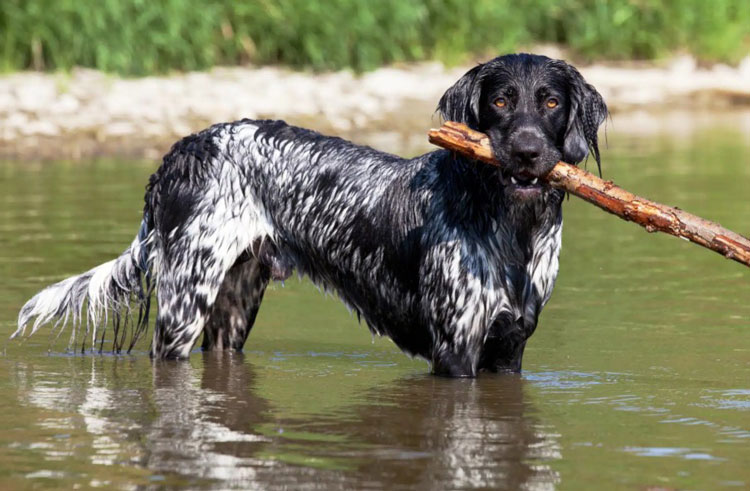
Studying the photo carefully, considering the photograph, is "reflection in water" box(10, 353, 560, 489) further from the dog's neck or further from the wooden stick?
the wooden stick

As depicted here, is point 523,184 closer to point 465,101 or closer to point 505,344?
point 465,101

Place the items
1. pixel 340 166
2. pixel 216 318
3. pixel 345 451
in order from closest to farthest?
pixel 345 451 → pixel 340 166 → pixel 216 318

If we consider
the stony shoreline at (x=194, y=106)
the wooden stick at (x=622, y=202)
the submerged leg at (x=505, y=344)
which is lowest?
the submerged leg at (x=505, y=344)

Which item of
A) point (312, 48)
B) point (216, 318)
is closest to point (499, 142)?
point (216, 318)

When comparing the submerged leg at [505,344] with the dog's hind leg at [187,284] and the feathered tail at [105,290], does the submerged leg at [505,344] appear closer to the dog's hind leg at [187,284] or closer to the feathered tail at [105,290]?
the dog's hind leg at [187,284]

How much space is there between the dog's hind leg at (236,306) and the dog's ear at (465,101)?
154 cm

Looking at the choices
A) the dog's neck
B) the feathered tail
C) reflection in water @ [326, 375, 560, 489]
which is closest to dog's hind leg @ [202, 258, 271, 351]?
the feathered tail

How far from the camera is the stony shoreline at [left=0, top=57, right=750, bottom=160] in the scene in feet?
54.2

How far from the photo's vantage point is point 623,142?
18297mm

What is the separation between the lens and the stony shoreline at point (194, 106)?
1653 centimetres

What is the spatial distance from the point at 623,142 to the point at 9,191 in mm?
7826

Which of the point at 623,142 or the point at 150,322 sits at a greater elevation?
the point at 623,142

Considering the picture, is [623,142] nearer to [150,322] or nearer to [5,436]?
[150,322]

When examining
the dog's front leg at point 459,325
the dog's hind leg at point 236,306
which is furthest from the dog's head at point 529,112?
the dog's hind leg at point 236,306
